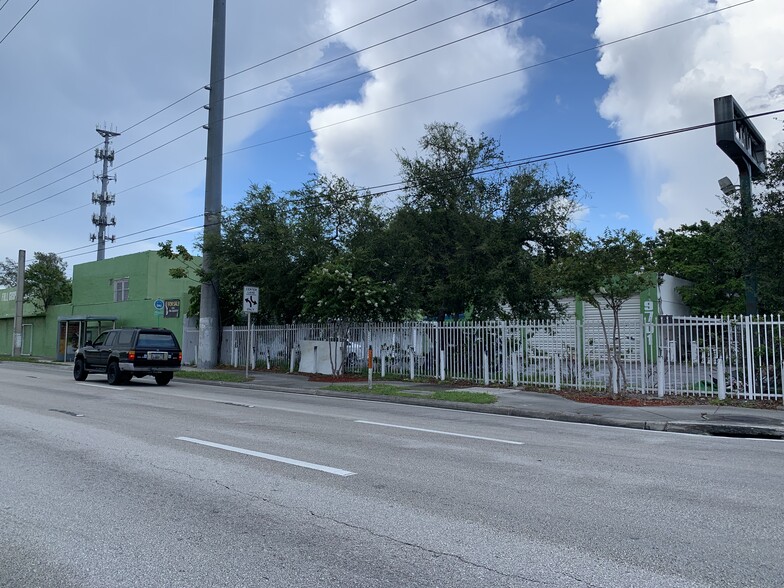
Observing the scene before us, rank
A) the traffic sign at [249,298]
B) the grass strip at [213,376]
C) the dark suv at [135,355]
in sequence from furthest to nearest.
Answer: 1. the grass strip at [213,376]
2. the traffic sign at [249,298]
3. the dark suv at [135,355]

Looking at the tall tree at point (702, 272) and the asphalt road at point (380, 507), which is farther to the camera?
the tall tree at point (702, 272)

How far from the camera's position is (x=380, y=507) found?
5559 mm

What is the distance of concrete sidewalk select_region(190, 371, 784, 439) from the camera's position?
11148mm

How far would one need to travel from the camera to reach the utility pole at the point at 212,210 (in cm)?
2645

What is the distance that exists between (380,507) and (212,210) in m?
23.1

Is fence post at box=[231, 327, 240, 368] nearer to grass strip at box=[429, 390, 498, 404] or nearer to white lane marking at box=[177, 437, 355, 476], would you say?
grass strip at box=[429, 390, 498, 404]

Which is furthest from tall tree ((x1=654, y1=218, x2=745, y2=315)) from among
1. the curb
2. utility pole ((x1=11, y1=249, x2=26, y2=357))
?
utility pole ((x1=11, y1=249, x2=26, y2=357))

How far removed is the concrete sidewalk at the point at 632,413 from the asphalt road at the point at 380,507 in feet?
3.18

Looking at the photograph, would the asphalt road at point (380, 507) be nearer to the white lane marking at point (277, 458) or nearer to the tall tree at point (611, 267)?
the white lane marking at point (277, 458)

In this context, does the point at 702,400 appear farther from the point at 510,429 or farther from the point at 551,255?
the point at 551,255

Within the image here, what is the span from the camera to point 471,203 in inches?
843

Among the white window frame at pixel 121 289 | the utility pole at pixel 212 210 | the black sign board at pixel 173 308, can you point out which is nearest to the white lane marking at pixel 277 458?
the utility pole at pixel 212 210

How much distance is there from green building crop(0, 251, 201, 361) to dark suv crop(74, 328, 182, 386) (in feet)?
39.8

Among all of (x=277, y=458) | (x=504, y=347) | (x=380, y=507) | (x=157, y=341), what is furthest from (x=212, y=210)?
(x=380, y=507)
